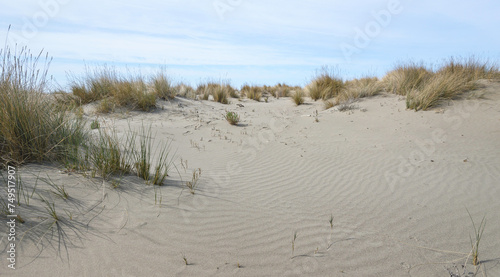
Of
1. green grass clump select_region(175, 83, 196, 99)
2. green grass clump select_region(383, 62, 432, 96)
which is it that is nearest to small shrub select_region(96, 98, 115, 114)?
green grass clump select_region(175, 83, 196, 99)

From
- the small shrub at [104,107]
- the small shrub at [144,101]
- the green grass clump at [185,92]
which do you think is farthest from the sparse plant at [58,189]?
the green grass clump at [185,92]

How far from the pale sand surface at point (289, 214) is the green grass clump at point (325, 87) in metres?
6.09

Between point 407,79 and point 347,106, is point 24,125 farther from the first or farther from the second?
point 407,79

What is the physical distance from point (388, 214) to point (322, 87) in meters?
9.98

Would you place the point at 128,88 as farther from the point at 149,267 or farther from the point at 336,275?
the point at 336,275

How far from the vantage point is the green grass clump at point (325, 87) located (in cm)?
1245

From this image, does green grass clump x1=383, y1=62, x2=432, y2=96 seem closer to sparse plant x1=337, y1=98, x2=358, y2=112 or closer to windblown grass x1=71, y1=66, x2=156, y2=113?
sparse plant x1=337, y1=98, x2=358, y2=112

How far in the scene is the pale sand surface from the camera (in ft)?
8.19

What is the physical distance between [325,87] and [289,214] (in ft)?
33.9

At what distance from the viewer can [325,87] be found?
12.8 m

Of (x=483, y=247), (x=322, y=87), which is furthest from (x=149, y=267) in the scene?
(x=322, y=87)

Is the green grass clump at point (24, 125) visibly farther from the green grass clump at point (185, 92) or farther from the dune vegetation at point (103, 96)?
the green grass clump at point (185, 92)

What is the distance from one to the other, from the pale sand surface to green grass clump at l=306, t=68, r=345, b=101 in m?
6.09

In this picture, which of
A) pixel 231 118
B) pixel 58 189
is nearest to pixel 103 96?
pixel 231 118
